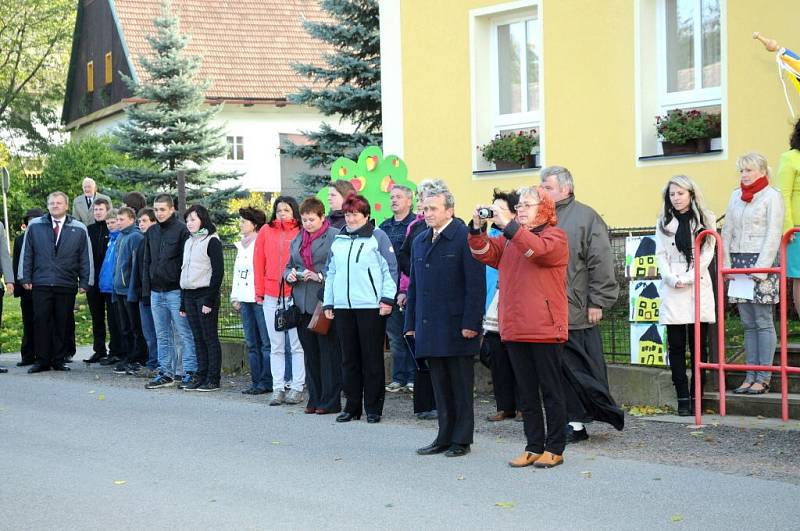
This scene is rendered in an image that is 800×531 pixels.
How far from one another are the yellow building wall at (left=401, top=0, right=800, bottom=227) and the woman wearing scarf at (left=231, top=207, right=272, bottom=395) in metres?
4.72

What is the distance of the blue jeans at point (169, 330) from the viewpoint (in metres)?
14.3

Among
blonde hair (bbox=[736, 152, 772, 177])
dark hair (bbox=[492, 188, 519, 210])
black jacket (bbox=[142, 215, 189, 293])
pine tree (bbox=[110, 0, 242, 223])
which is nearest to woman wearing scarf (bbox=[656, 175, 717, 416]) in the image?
blonde hair (bbox=[736, 152, 772, 177])

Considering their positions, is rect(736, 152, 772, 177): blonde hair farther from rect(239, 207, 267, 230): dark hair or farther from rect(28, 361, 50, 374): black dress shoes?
rect(28, 361, 50, 374): black dress shoes

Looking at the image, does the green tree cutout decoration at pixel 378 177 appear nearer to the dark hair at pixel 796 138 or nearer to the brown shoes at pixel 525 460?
the dark hair at pixel 796 138

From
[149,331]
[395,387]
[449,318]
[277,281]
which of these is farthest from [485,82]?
[449,318]

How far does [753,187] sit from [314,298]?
409 centimetres

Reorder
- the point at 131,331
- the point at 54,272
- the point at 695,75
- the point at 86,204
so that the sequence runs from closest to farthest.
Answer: the point at 695,75 < the point at 131,331 < the point at 54,272 < the point at 86,204

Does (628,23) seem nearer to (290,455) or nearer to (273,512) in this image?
(290,455)

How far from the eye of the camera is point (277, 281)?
13062 mm

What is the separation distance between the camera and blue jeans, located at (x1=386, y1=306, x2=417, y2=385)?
13.3 metres

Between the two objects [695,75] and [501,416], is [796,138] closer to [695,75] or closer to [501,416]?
[501,416]

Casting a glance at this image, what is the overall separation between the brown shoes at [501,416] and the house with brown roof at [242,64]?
35.8 meters

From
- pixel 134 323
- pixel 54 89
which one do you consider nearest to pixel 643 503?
pixel 134 323

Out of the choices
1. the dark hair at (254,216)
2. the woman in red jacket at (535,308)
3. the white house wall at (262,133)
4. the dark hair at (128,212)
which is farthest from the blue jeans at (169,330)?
the white house wall at (262,133)
